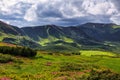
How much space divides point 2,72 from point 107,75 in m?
24.3

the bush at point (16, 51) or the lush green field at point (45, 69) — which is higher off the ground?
the bush at point (16, 51)

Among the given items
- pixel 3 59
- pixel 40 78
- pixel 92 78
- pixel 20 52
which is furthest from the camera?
pixel 20 52

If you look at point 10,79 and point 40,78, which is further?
point 40,78

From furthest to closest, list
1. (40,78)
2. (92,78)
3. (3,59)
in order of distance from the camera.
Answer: (3,59) → (40,78) → (92,78)

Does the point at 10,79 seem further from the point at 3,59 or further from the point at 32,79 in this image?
the point at 3,59

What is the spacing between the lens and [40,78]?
48.4 meters

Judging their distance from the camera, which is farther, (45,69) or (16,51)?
(16,51)

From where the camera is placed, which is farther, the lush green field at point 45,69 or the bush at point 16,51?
the bush at point 16,51

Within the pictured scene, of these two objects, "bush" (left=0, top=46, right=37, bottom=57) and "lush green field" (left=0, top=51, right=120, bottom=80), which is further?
"bush" (left=0, top=46, right=37, bottom=57)

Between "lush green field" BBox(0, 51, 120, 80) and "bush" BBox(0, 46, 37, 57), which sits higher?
"bush" BBox(0, 46, 37, 57)

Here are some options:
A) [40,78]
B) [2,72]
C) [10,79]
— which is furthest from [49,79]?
[2,72]

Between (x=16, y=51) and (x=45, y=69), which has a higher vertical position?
(x=16, y=51)

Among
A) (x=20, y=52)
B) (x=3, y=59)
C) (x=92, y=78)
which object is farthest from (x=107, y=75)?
(x=20, y=52)

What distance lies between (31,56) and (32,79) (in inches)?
1935
